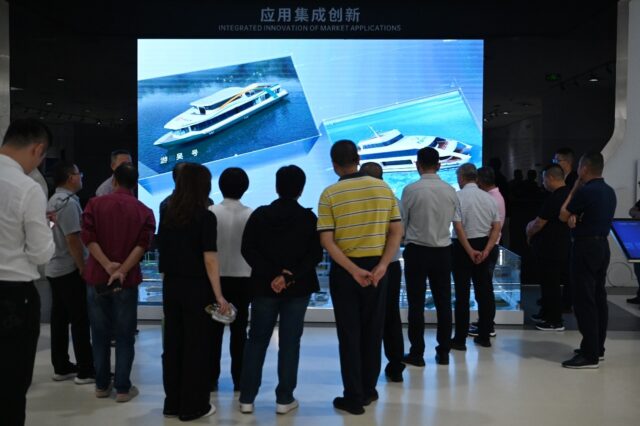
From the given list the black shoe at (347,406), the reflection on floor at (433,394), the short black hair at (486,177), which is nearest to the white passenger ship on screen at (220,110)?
the short black hair at (486,177)

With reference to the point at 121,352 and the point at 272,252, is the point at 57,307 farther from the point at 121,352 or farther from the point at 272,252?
the point at 272,252

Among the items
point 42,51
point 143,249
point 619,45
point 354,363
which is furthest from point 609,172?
point 42,51

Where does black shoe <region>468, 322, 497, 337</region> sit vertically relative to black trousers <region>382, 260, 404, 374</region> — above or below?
below

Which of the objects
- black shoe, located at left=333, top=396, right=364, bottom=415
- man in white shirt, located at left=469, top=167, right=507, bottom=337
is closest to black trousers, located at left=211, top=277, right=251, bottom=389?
black shoe, located at left=333, top=396, right=364, bottom=415

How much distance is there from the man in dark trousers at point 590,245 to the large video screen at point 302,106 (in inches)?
142

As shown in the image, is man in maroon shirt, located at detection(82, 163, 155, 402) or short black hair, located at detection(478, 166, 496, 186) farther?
short black hair, located at detection(478, 166, 496, 186)

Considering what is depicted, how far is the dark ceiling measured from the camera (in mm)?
8695

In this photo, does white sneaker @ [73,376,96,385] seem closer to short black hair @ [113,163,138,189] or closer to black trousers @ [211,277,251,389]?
black trousers @ [211,277,251,389]

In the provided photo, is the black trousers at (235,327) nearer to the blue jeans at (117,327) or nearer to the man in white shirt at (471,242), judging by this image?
the blue jeans at (117,327)

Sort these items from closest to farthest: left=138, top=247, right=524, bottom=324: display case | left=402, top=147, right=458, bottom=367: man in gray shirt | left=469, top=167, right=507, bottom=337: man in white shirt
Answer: left=402, top=147, right=458, bottom=367: man in gray shirt < left=469, top=167, right=507, bottom=337: man in white shirt < left=138, top=247, right=524, bottom=324: display case

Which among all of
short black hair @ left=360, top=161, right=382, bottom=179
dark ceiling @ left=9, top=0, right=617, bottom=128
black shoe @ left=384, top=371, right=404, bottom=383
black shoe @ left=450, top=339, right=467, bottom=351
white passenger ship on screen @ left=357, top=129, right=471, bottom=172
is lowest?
black shoe @ left=384, top=371, right=404, bottom=383

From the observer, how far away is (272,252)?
393 cm

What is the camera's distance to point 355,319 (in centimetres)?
411

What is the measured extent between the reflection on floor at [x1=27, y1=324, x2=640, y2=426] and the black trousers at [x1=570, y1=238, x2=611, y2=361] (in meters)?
0.26
